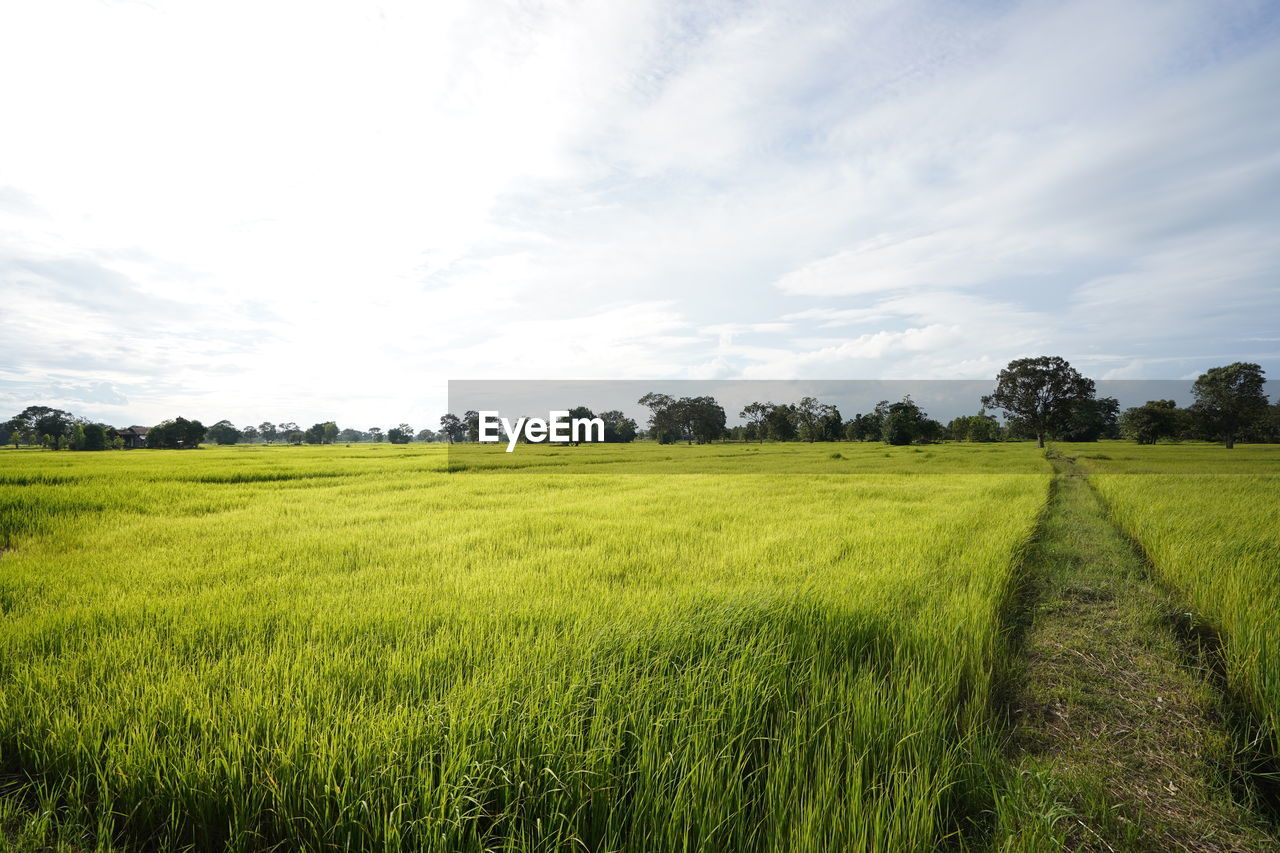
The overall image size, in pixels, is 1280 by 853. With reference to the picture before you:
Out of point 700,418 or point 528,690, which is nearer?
point 528,690

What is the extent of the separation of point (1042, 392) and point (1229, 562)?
6605 centimetres

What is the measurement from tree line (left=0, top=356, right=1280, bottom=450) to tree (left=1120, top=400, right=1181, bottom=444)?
14 centimetres

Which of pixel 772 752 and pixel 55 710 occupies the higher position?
pixel 55 710

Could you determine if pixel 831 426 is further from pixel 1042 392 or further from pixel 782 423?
pixel 1042 392

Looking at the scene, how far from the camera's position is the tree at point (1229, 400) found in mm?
49750

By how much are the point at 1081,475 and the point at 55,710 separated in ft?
101

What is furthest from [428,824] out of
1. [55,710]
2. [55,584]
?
[55,584]

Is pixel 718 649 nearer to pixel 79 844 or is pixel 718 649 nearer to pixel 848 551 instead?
pixel 79 844

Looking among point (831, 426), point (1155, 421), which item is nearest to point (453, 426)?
point (831, 426)

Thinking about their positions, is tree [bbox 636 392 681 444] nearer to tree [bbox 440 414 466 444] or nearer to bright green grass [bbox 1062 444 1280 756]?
tree [bbox 440 414 466 444]

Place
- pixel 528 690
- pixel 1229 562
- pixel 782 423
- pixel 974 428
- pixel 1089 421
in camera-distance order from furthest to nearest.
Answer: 1. pixel 782 423
2. pixel 974 428
3. pixel 1089 421
4. pixel 1229 562
5. pixel 528 690

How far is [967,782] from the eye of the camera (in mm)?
2461

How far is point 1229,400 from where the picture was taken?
1986 inches

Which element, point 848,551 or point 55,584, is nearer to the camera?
point 55,584
